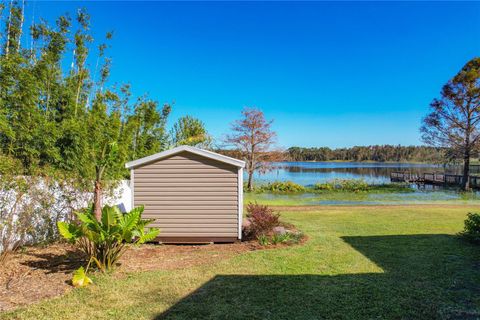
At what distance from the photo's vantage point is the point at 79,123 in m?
8.11

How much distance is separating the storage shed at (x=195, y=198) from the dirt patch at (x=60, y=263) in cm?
35

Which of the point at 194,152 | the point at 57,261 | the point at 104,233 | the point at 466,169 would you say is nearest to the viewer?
the point at 104,233

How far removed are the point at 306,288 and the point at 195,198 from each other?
148 inches

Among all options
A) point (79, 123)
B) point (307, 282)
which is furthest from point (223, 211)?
point (79, 123)

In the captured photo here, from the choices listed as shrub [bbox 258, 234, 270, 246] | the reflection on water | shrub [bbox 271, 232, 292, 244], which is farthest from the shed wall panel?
the reflection on water

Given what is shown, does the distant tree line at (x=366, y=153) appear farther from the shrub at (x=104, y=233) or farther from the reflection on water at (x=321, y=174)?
the shrub at (x=104, y=233)

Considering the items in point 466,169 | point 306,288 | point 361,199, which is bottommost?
point 361,199

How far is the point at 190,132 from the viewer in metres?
21.0

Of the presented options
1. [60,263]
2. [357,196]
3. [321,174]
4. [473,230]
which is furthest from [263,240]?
[321,174]

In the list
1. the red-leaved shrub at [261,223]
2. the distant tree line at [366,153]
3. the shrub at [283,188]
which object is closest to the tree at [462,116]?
the shrub at [283,188]

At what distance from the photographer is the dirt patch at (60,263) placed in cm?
421

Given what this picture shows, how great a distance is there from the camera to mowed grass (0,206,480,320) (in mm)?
3627

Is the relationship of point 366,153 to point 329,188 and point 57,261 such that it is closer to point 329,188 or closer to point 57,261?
point 329,188

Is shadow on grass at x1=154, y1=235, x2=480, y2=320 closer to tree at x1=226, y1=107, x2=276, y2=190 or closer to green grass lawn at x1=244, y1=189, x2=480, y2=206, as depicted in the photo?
green grass lawn at x1=244, y1=189, x2=480, y2=206
